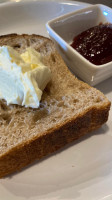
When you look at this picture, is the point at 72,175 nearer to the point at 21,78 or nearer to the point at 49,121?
the point at 49,121

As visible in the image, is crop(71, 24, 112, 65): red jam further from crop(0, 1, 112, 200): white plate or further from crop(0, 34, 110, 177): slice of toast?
crop(0, 1, 112, 200): white plate

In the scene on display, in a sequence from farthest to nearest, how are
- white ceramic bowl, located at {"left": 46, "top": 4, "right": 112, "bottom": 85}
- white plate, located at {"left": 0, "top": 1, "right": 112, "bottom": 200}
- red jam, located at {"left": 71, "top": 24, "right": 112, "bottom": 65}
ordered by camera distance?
red jam, located at {"left": 71, "top": 24, "right": 112, "bottom": 65}
white ceramic bowl, located at {"left": 46, "top": 4, "right": 112, "bottom": 85}
white plate, located at {"left": 0, "top": 1, "right": 112, "bottom": 200}

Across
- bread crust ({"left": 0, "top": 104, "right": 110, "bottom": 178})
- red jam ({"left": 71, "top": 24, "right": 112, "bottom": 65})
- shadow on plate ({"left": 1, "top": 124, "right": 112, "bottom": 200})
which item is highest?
red jam ({"left": 71, "top": 24, "right": 112, "bottom": 65})

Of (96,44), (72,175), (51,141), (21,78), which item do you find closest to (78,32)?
(96,44)

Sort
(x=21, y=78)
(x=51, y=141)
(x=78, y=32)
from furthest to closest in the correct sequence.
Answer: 1. (x=78, y=32)
2. (x=51, y=141)
3. (x=21, y=78)

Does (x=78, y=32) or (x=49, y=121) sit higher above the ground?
(x=78, y=32)

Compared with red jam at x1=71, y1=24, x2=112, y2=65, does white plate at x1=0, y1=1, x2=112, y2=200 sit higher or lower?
lower

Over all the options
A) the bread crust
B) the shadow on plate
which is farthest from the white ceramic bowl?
the shadow on plate
